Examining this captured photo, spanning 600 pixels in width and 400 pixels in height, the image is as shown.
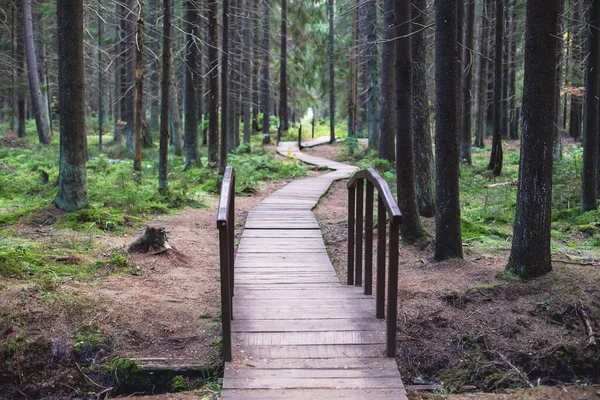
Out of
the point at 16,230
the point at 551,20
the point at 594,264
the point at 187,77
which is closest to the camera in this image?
the point at 551,20

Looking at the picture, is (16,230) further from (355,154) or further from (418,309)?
(355,154)

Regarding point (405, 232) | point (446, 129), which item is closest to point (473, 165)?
point (405, 232)

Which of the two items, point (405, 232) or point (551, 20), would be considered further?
point (405, 232)

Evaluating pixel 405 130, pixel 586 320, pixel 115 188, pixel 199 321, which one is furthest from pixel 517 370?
pixel 115 188

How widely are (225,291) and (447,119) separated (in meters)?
4.01

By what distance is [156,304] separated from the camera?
19.1 feet

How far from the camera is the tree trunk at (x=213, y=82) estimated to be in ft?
52.1

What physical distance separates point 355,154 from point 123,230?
1694 cm

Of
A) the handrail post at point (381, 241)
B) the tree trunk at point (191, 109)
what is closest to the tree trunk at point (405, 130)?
the handrail post at point (381, 241)

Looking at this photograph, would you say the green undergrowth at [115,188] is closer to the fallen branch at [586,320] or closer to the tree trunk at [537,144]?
the tree trunk at [537,144]

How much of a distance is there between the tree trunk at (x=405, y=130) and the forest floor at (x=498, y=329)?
1.62 metres

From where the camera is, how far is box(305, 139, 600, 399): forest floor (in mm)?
4664

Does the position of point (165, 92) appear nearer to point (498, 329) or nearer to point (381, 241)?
point (381, 241)

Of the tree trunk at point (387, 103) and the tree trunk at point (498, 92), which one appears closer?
the tree trunk at point (498, 92)
